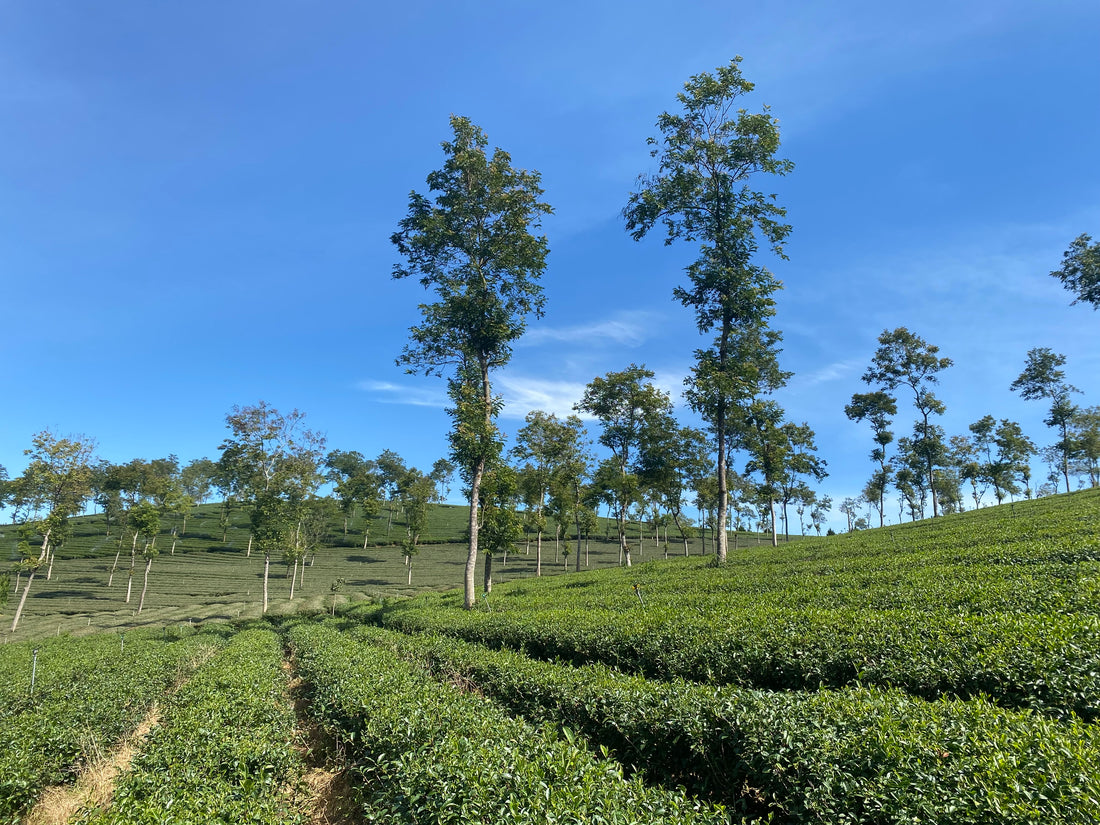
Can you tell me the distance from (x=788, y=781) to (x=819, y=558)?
19.1 metres

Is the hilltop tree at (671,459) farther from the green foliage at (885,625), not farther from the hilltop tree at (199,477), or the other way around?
the hilltop tree at (199,477)

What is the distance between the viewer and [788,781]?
17.2 ft

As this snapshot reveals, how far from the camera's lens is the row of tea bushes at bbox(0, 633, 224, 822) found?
830 cm

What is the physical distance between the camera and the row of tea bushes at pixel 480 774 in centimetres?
446

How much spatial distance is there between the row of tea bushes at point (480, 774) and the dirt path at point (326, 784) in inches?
24.1

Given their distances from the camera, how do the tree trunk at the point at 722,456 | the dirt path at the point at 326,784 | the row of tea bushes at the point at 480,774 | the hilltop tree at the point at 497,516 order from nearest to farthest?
the row of tea bushes at the point at 480,774, the dirt path at the point at 326,784, the tree trunk at the point at 722,456, the hilltop tree at the point at 497,516

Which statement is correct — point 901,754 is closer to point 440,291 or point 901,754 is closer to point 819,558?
point 819,558

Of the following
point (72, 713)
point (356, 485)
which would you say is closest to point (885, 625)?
point (72, 713)

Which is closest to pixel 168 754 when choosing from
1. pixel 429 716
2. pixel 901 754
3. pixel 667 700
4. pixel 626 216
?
pixel 429 716

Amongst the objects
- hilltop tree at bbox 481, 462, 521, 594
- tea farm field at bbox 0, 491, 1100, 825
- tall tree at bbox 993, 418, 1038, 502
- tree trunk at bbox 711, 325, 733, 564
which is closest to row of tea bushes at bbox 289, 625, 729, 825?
tea farm field at bbox 0, 491, 1100, 825

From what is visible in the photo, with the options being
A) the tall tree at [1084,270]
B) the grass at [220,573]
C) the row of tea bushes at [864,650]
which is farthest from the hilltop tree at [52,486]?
the tall tree at [1084,270]

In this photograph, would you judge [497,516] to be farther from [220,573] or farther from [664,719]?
[220,573]

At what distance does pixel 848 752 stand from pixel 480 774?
374 centimetres

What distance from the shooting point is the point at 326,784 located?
891 centimetres
